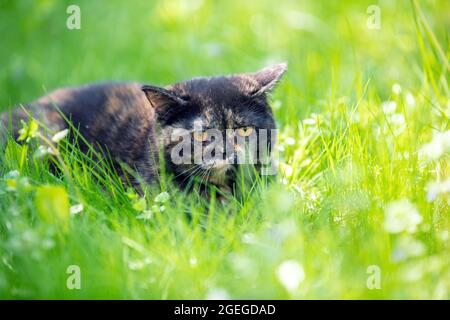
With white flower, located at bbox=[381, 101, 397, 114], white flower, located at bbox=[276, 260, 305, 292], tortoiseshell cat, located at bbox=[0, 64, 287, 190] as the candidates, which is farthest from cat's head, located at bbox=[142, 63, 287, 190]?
white flower, located at bbox=[276, 260, 305, 292]

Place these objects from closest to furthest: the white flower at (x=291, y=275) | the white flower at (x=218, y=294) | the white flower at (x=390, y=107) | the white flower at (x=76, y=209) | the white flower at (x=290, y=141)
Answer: the white flower at (x=291, y=275) → the white flower at (x=218, y=294) → the white flower at (x=76, y=209) → the white flower at (x=390, y=107) → the white flower at (x=290, y=141)

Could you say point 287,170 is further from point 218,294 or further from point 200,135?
point 218,294

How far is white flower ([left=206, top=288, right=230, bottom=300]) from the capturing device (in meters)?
1.98

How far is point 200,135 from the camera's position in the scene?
2875 mm

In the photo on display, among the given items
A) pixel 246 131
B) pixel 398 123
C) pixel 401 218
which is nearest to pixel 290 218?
pixel 401 218

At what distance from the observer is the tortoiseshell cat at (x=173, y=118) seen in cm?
287

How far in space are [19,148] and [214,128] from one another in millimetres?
1028

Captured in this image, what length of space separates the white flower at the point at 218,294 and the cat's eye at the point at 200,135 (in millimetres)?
1014

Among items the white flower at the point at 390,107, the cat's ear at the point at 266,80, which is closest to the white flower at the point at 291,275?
the cat's ear at the point at 266,80

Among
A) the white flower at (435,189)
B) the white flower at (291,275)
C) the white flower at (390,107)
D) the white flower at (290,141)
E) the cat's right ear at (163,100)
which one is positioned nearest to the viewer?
the white flower at (291,275)

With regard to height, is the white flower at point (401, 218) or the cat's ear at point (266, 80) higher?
the cat's ear at point (266, 80)

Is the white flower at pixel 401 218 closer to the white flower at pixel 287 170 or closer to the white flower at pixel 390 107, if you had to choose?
the white flower at pixel 287 170
